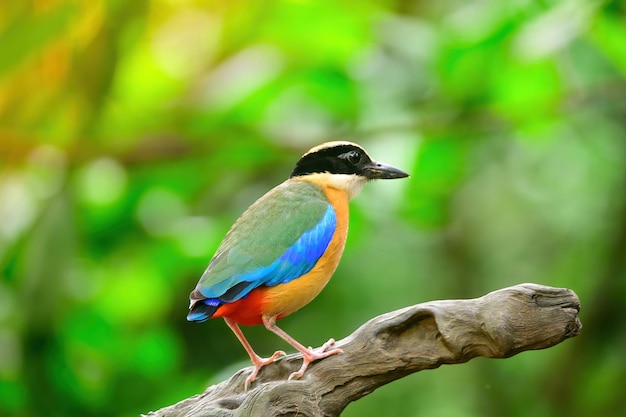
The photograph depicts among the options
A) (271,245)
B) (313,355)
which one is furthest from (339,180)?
(313,355)

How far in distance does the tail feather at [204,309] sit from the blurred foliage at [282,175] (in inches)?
80.8

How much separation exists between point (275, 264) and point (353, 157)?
0.91 metres

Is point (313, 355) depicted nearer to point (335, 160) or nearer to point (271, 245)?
point (271, 245)

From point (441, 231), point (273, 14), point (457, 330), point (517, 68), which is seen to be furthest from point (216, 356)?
point (457, 330)

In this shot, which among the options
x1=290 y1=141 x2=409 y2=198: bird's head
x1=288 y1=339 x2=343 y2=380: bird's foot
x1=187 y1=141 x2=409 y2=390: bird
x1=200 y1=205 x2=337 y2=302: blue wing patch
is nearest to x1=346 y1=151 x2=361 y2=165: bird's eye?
x1=290 y1=141 x2=409 y2=198: bird's head

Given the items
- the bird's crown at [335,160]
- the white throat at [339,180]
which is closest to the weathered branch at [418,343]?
the white throat at [339,180]

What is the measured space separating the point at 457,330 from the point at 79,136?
3417mm

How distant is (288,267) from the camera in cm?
354

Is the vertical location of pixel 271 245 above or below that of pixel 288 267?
above

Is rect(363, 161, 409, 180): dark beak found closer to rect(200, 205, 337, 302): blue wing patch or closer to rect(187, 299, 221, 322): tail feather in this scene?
rect(200, 205, 337, 302): blue wing patch

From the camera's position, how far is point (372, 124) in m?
5.70

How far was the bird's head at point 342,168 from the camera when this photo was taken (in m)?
4.18

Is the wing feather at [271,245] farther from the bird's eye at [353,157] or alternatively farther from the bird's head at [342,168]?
the bird's eye at [353,157]

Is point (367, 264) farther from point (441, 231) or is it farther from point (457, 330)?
point (457, 330)
